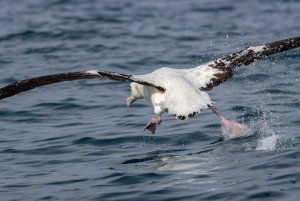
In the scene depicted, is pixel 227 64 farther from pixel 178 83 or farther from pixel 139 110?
pixel 139 110

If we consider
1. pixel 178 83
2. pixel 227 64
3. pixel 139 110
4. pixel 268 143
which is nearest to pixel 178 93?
pixel 178 83

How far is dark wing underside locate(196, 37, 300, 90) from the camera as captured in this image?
13.0m

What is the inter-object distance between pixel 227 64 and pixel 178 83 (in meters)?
1.50

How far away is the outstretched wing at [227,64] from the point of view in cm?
1300

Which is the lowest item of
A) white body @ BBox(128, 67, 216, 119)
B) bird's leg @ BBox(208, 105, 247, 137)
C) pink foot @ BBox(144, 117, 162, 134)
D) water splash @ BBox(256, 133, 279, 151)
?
water splash @ BBox(256, 133, 279, 151)

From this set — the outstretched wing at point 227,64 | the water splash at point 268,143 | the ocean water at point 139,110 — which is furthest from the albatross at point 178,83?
the ocean water at point 139,110

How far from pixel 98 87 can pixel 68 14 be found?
339 inches

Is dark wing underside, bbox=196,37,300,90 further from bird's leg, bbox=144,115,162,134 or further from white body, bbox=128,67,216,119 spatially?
bird's leg, bbox=144,115,162,134

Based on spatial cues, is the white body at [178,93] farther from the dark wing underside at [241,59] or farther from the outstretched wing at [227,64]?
the dark wing underside at [241,59]

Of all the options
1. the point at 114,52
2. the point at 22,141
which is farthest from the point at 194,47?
the point at 22,141

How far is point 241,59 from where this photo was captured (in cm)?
1323

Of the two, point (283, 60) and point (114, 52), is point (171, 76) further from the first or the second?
point (114, 52)

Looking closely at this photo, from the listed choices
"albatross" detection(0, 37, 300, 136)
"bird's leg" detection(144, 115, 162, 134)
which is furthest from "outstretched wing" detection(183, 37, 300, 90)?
"bird's leg" detection(144, 115, 162, 134)

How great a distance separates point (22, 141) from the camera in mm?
13133
